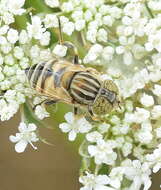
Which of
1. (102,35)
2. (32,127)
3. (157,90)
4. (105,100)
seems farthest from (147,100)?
(32,127)

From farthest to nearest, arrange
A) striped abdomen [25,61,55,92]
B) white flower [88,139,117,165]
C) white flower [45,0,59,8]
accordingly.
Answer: white flower [45,0,59,8] < white flower [88,139,117,165] < striped abdomen [25,61,55,92]

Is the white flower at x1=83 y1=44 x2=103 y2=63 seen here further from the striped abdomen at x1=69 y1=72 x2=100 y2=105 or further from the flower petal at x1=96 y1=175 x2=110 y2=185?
the flower petal at x1=96 y1=175 x2=110 y2=185

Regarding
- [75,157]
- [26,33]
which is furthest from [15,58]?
[75,157]

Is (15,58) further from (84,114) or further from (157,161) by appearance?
(157,161)

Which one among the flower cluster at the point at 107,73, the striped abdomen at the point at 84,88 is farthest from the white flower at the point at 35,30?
the striped abdomen at the point at 84,88

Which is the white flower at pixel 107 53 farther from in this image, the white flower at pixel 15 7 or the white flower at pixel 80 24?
the white flower at pixel 15 7

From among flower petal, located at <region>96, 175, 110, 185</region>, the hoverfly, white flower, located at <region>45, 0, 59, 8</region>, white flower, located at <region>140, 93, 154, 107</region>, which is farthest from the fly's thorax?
white flower, located at <region>45, 0, 59, 8</region>

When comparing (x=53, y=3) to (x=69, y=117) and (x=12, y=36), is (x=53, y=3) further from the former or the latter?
(x=69, y=117)
